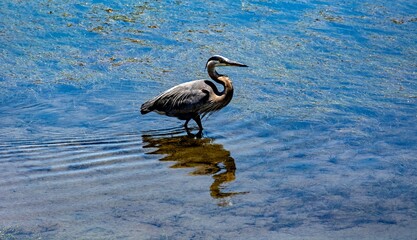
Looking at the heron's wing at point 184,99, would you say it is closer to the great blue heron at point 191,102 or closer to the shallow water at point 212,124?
the great blue heron at point 191,102

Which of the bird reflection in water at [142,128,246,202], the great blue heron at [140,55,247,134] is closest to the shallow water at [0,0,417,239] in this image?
the bird reflection in water at [142,128,246,202]

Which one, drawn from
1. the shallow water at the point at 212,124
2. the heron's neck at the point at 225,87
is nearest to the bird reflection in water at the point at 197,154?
the shallow water at the point at 212,124

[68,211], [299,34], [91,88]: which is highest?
[299,34]

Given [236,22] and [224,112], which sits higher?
[236,22]

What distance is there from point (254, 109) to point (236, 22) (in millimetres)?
5668

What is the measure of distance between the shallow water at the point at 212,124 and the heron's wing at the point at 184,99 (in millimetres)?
341

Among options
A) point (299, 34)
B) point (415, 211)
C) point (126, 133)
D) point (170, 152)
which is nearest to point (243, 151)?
point (170, 152)

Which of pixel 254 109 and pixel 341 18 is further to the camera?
pixel 341 18

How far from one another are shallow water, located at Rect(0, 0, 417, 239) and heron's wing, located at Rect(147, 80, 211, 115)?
341mm

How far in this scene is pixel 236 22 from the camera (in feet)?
55.0

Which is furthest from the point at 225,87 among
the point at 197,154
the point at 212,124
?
the point at 197,154

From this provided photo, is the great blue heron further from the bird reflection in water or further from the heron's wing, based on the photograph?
the bird reflection in water

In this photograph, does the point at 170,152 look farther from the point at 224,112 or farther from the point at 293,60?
the point at 293,60

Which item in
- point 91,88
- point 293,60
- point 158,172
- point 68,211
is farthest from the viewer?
point 293,60
